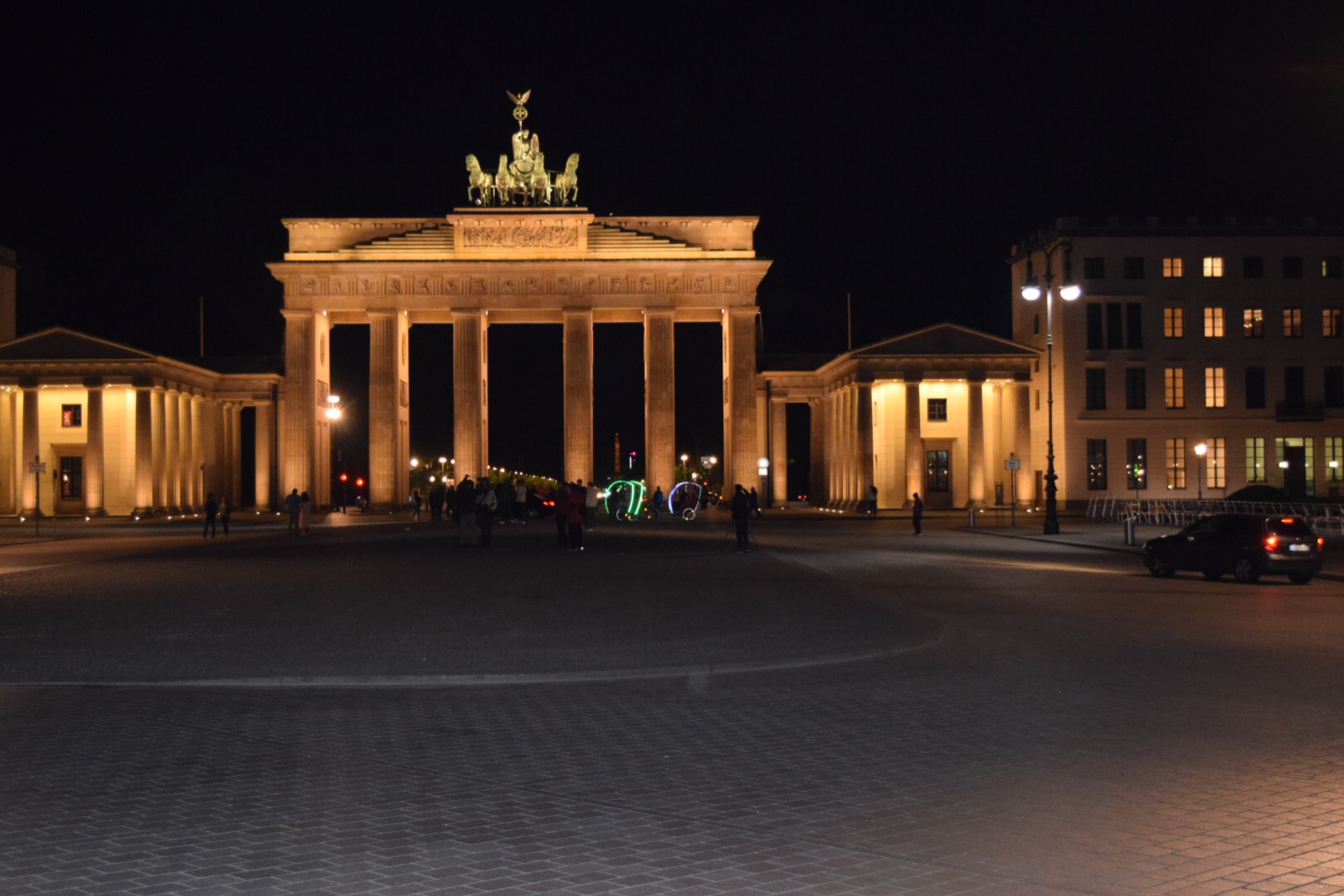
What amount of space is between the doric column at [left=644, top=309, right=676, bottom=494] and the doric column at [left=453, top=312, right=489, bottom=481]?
9.48 m

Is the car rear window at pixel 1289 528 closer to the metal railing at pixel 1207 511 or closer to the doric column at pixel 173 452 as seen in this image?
the metal railing at pixel 1207 511

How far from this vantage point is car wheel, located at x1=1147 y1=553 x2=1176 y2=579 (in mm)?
27641

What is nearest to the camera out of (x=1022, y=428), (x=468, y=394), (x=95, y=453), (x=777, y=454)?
(x=95, y=453)

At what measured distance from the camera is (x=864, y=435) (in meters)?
72.2

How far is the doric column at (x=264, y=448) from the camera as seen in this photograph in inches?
3285

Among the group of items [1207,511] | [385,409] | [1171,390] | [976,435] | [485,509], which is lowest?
[1207,511]

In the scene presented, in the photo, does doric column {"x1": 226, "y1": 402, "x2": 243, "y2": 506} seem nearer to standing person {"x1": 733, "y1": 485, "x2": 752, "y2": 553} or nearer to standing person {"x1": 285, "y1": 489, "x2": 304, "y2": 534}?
standing person {"x1": 285, "y1": 489, "x2": 304, "y2": 534}

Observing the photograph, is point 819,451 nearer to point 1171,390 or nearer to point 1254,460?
point 1171,390

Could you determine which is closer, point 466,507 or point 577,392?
point 466,507

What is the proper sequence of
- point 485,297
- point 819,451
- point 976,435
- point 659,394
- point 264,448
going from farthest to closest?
point 819,451 < point 264,448 < point 659,394 < point 485,297 < point 976,435

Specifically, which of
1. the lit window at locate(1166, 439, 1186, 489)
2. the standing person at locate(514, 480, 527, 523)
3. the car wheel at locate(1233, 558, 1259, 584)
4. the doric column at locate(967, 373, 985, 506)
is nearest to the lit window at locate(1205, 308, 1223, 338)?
the lit window at locate(1166, 439, 1186, 489)

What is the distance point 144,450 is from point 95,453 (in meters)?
2.76

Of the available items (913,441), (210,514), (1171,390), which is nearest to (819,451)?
(913,441)

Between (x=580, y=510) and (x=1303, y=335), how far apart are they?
170ft
